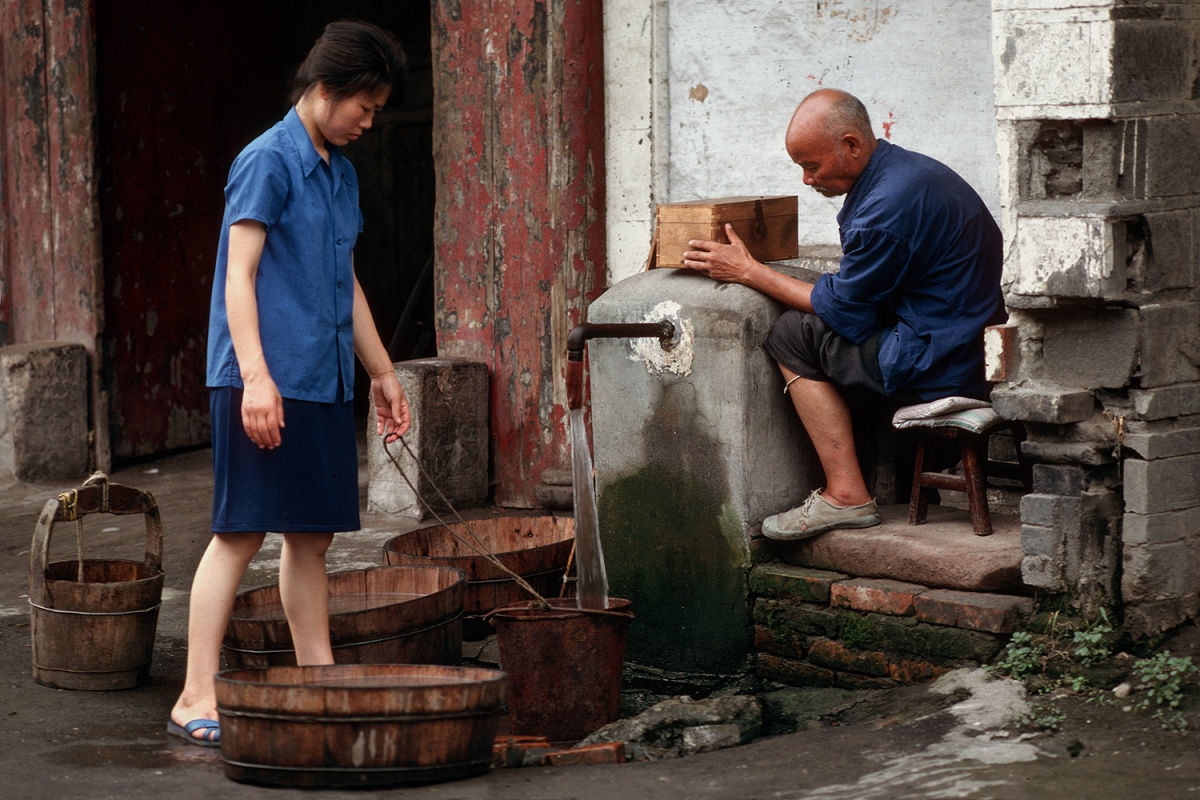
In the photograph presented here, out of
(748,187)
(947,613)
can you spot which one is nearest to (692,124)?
(748,187)

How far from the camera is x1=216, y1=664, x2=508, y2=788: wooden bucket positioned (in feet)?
11.8

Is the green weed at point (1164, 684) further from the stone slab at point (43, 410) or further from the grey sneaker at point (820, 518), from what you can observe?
the stone slab at point (43, 410)

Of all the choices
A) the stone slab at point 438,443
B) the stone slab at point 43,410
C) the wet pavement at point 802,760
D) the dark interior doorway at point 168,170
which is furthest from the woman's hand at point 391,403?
the stone slab at point 43,410

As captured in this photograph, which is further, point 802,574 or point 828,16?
point 828,16

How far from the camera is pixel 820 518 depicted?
4.76 meters

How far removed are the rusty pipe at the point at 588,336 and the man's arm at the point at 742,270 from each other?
0.22 metres

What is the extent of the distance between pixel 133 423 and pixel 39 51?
193 centimetres

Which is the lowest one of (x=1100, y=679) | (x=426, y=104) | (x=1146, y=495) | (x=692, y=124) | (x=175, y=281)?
(x=1100, y=679)

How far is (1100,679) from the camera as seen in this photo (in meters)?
4.07

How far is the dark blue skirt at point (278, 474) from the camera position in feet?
13.3

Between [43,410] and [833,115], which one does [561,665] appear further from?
[43,410]

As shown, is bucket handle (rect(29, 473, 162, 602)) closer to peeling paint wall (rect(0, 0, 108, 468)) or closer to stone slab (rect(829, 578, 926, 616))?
stone slab (rect(829, 578, 926, 616))

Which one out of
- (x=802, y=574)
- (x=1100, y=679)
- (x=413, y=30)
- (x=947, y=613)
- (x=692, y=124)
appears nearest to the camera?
(x=1100, y=679)

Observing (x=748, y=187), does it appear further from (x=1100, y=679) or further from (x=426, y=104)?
(x=426, y=104)
